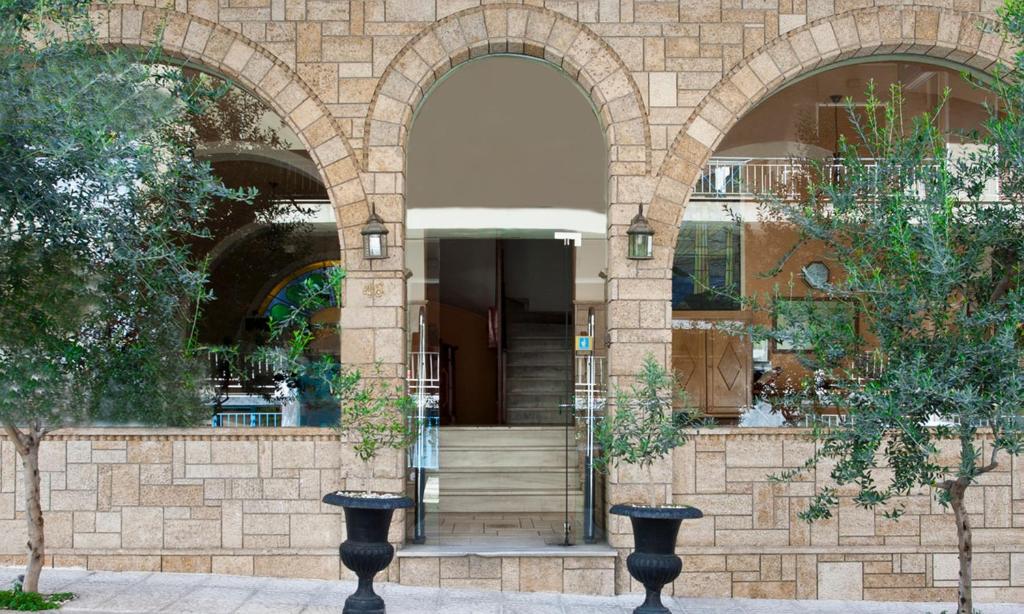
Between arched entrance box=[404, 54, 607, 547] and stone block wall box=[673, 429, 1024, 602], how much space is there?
1.05 m

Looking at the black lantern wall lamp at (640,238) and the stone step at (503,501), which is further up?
the black lantern wall lamp at (640,238)

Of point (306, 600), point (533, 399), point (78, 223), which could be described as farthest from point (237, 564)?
point (533, 399)

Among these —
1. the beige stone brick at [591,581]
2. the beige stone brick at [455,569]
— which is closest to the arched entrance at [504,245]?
the beige stone brick at [591,581]

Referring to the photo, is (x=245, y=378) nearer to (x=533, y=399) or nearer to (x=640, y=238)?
(x=640, y=238)

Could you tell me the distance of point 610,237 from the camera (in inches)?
364

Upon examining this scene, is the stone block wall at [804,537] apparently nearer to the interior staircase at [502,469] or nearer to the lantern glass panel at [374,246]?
the interior staircase at [502,469]

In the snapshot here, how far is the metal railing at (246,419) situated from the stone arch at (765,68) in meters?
3.42

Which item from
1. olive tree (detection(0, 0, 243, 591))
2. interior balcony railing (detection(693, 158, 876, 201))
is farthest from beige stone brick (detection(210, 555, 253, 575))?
interior balcony railing (detection(693, 158, 876, 201))

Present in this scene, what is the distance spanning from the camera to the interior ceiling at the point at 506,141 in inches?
371

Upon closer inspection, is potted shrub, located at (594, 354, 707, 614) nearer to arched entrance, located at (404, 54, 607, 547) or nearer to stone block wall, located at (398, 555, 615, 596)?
stone block wall, located at (398, 555, 615, 596)

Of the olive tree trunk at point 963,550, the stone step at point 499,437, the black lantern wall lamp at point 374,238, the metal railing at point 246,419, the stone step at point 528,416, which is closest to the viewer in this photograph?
the olive tree trunk at point 963,550

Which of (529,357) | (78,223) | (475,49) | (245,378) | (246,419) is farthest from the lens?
(529,357)

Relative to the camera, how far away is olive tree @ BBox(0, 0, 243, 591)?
6.41 metres

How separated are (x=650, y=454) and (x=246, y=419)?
3.40 metres
